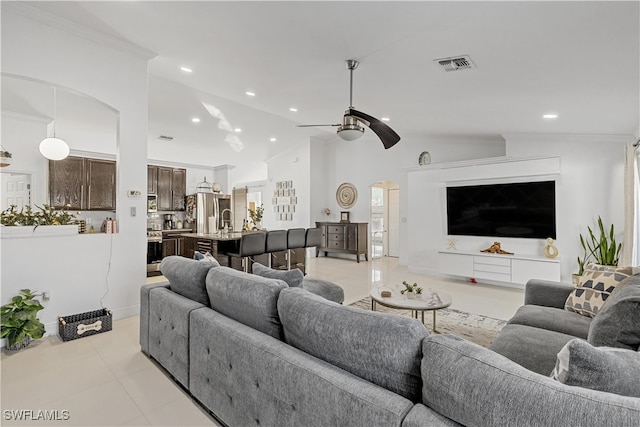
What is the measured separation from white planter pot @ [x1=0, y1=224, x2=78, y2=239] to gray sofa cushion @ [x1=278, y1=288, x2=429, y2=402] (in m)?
3.09

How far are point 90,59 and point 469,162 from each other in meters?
5.79

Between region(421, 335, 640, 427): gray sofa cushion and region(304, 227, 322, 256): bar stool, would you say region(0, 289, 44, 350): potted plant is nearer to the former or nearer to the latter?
region(421, 335, 640, 427): gray sofa cushion

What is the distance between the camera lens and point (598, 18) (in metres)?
2.13

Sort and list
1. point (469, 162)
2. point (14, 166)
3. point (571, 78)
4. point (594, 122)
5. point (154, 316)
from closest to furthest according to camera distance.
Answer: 1. point (154, 316)
2. point (571, 78)
3. point (594, 122)
4. point (14, 166)
5. point (469, 162)

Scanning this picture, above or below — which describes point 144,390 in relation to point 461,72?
below

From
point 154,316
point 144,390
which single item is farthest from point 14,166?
point 144,390

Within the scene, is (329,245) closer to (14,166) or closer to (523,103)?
(523,103)

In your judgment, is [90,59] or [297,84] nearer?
[90,59]

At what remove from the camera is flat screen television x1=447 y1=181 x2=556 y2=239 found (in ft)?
17.0

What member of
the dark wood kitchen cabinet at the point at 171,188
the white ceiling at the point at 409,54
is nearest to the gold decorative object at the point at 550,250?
the white ceiling at the point at 409,54

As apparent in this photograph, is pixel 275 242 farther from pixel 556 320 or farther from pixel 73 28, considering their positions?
pixel 556 320

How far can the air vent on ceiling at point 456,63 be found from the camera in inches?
118

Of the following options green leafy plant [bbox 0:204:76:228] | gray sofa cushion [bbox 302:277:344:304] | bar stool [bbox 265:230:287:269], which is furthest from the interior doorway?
green leafy plant [bbox 0:204:76:228]

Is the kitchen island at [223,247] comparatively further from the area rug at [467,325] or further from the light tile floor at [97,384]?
the area rug at [467,325]
